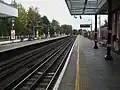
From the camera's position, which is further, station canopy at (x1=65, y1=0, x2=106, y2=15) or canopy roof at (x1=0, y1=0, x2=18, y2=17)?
canopy roof at (x1=0, y1=0, x2=18, y2=17)

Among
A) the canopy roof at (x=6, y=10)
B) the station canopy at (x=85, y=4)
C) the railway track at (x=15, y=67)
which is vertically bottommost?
the railway track at (x=15, y=67)

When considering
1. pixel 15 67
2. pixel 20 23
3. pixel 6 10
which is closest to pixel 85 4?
pixel 15 67

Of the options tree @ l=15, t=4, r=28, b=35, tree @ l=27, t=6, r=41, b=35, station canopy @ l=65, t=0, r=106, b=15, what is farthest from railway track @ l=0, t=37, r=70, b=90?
tree @ l=27, t=6, r=41, b=35

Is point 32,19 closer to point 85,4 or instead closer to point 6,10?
point 6,10

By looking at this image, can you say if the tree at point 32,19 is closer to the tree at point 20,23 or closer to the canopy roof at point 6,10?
the tree at point 20,23

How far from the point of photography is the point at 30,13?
11588cm

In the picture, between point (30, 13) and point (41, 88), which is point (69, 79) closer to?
point (41, 88)

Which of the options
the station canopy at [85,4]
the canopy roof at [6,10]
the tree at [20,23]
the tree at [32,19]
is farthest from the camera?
the tree at [32,19]

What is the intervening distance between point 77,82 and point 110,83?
1350mm

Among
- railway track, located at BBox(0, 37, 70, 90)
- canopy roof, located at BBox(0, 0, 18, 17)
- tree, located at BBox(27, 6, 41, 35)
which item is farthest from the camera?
tree, located at BBox(27, 6, 41, 35)

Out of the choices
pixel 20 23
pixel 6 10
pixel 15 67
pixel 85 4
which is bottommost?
pixel 15 67

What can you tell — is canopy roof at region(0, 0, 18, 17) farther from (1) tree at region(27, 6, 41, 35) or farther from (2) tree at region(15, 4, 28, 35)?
(1) tree at region(27, 6, 41, 35)

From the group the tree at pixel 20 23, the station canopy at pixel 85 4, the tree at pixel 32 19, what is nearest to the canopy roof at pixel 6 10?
the tree at pixel 20 23

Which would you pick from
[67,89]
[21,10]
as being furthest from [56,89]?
[21,10]
